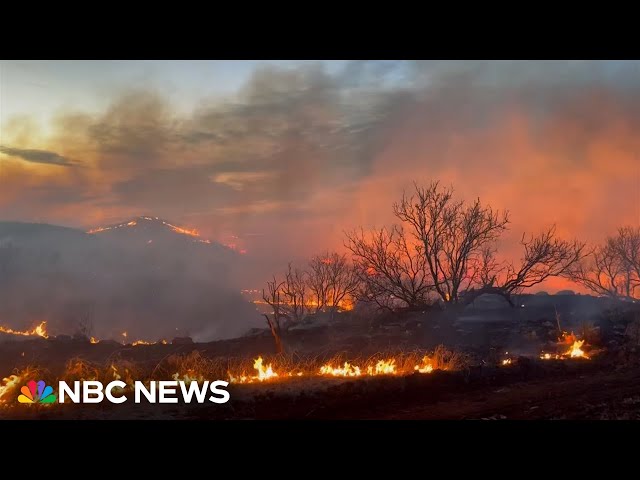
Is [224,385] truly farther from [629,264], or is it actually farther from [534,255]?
[629,264]

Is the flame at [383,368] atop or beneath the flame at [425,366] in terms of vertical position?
atop

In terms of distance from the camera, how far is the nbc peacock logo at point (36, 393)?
9781mm

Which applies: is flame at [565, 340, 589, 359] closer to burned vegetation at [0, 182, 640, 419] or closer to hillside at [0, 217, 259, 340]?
burned vegetation at [0, 182, 640, 419]

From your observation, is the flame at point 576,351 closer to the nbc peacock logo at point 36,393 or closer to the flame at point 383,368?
the flame at point 383,368

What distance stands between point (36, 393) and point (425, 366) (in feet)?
31.1

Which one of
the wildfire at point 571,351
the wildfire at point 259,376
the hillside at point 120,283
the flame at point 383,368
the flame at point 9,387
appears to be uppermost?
the hillside at point 120,283

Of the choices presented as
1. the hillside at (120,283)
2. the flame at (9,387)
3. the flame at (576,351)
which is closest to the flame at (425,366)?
the flame at (576,351)

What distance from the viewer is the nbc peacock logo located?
978 centimetres

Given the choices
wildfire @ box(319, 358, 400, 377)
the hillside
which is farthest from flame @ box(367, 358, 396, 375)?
the hillside

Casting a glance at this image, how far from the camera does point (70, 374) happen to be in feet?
34.8

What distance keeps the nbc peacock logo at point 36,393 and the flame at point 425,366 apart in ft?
28.3

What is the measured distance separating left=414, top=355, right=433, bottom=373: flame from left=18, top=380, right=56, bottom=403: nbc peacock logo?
8.63 metres

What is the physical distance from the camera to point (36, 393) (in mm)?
9930

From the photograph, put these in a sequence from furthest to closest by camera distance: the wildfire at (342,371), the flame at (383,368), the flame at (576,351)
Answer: the flame at (576,351) → the flame at (383,368) → the wildfire at (342,371)
